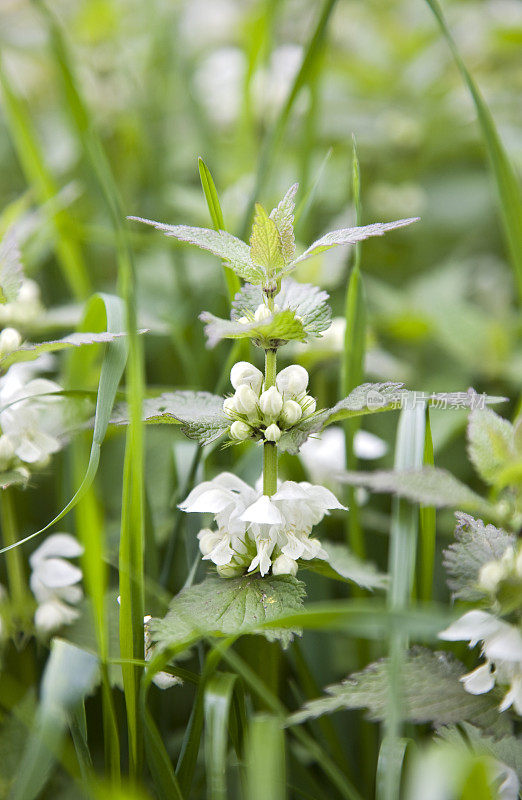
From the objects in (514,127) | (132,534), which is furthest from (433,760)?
(514,127)

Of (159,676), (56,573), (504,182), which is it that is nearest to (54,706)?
(159,676)

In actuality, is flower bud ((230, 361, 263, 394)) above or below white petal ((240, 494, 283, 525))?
above

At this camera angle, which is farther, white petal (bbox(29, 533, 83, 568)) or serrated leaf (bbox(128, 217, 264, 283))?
white petal (bbox(29, 533, 83, 568))

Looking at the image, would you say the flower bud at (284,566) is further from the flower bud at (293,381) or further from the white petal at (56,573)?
the white petal at (56,573)

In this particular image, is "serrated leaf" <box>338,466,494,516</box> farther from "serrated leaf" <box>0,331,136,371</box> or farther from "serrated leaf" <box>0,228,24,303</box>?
"serrated leaf" <box>0,228,24,303</box>

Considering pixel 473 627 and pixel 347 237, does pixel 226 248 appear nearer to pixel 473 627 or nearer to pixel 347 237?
pixel 347 237

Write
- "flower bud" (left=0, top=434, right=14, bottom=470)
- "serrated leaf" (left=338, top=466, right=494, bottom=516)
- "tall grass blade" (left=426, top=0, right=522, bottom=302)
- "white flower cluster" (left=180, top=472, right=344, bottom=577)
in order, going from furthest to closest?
"tall grass blade" (left=426, top=0, right=522, bottom=302) → "flower bud" (left=0, top=434, right=14, bottom=470) → "white flower cluster" (left=180, top=472, right=344, bottom=577) → "serrated leaf" (left=338, top=466, right=494, bottom=516)

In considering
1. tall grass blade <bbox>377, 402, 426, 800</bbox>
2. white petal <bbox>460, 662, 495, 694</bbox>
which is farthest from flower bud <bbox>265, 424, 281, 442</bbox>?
white petal <bbox>460, 662, 495, 694</bbox>
